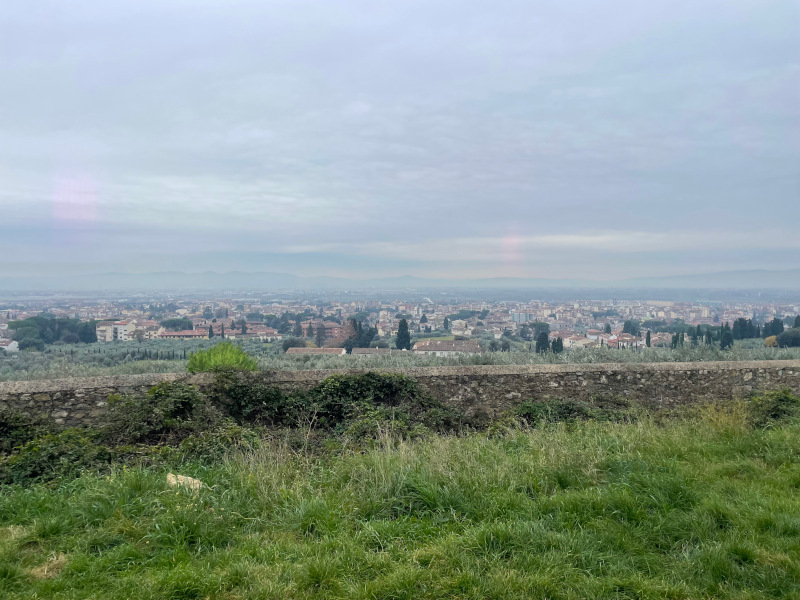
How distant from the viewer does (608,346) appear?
14344mm

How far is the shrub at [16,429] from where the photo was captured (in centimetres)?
640

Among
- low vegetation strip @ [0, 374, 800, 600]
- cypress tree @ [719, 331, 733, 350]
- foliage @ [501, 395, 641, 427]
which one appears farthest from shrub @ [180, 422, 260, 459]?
cypress tree @ [719, 331, 733, 350]

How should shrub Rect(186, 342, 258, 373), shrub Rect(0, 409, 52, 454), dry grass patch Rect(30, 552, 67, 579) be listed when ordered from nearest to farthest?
dry grass patch Rect(30, 552, 67, 579) < shrub Rect(0, 409, 52, 454) < shrub Rect(186, 342, 258, 373)

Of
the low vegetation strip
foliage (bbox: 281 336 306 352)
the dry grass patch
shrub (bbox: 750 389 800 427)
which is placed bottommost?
foliage (bbox: 281 336 306 352)

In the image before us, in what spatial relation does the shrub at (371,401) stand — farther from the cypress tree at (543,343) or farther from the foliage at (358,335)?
the foliage at (358,335)

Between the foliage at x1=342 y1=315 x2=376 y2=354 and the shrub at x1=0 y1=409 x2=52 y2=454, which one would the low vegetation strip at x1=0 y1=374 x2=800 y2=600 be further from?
the foliage at x1=342 y1=315 x2=376 y2=354

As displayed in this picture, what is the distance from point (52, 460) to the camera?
18.0ft

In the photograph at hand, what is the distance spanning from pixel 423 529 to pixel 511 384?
6.89m

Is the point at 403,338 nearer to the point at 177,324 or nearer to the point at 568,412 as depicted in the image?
the point at 568,412

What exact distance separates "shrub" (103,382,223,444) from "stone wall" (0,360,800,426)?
642 mm

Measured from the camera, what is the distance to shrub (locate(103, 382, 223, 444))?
22.3ft

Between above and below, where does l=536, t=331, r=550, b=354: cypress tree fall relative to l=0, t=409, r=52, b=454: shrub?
above

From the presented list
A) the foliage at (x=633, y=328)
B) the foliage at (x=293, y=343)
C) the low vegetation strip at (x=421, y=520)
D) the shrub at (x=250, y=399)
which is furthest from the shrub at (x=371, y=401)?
the foliage at (x=633, y=328)

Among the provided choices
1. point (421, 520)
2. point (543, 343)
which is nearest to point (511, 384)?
point (543, 343)
